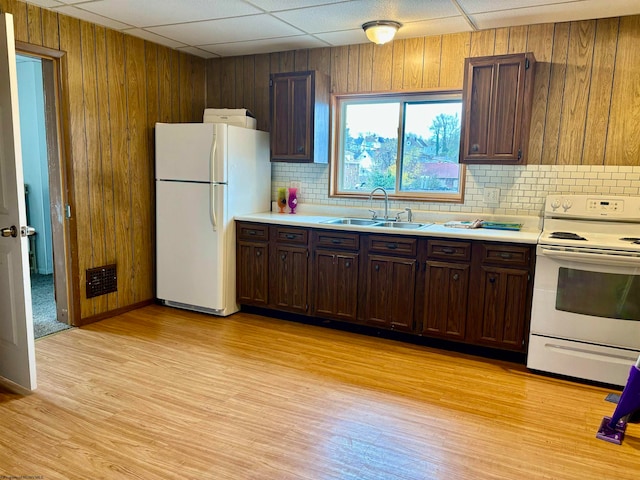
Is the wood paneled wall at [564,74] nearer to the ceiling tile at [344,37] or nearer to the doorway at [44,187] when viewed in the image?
the ceiling tile at [344,37]

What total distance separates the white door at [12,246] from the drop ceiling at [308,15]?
42.5 inches

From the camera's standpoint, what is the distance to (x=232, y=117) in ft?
14.4

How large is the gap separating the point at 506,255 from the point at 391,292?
858 millimetres

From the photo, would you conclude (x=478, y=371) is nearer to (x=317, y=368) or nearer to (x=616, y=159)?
(x=317, y=368)

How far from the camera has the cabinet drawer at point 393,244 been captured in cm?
351

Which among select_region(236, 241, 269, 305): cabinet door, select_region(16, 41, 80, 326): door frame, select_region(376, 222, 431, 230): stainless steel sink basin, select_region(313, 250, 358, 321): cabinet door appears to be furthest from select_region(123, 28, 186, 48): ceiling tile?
select_region(376, 222, 431, 230): stainless steel sink basin

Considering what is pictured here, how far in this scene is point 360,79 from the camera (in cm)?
420

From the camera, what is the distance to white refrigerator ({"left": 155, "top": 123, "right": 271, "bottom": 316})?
4027mm

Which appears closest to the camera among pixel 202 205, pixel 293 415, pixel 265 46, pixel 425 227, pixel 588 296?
pixel 293 415

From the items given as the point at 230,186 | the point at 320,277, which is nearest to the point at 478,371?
the point at 320,277

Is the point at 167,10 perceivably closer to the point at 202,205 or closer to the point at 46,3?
the point at 46,3

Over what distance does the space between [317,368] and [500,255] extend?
1.42 meters

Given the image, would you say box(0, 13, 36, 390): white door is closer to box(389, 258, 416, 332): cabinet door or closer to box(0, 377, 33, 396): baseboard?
box(0, 377, 33, 396): baseboard

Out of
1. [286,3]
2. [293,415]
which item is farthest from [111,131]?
[293,415]
